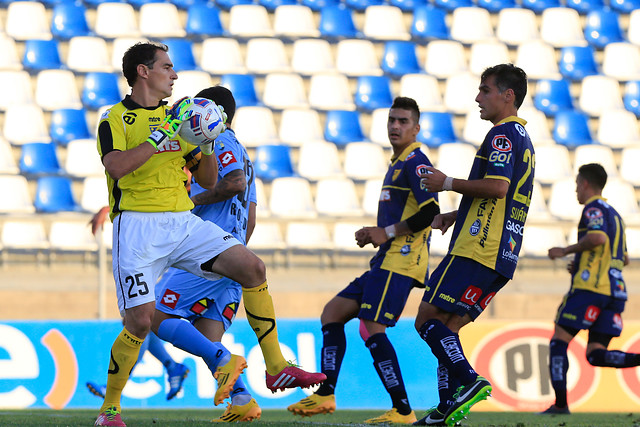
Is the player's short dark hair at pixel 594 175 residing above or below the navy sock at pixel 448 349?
above

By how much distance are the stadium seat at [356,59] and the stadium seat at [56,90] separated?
→ 426cm

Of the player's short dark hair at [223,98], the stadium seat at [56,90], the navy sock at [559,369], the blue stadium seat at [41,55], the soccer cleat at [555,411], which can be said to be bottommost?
the soccer cleat at [555,411]

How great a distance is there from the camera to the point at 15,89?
14.0 meters

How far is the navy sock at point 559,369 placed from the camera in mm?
7836

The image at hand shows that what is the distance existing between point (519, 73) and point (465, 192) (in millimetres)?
815

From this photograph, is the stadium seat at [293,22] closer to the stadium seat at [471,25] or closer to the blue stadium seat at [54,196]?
the stadium seat at [471,25]

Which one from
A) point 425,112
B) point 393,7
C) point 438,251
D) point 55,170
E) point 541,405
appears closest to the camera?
point 541,405

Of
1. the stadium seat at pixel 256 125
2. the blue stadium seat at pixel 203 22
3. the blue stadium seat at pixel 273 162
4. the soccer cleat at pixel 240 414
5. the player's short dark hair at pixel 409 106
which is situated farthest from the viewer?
the blue stadium seat at pixel 203 22

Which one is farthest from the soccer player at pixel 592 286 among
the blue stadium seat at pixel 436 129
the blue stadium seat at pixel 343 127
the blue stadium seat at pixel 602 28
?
the blue stadium seat at pixel 602 28

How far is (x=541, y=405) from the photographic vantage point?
9.30 meters

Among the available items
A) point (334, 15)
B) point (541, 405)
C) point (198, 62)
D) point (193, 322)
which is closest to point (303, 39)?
point (334, 15)

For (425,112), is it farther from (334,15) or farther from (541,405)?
(541,405)

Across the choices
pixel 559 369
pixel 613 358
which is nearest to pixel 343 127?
pixel 559 369

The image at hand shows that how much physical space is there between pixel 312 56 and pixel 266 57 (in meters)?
0.76
